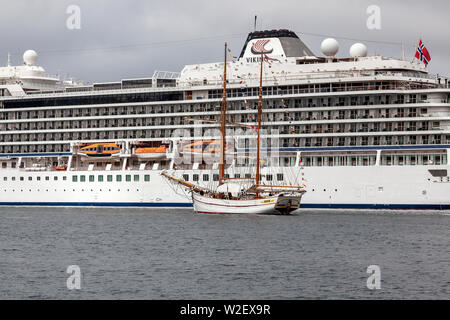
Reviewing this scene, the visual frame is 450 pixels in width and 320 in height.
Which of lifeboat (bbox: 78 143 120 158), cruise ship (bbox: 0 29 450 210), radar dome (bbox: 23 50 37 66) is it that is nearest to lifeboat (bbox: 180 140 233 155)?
cruise ship (bbox: 0 29 450 210)

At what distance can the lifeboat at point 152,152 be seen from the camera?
81.2m

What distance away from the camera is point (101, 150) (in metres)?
84.0

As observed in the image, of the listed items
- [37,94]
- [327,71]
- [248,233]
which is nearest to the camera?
[248,233]

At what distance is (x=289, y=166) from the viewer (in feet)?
249

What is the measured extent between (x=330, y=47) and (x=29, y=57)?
122ft

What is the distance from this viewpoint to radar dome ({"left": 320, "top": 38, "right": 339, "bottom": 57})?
79125mm

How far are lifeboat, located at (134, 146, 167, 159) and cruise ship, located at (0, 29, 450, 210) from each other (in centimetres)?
12

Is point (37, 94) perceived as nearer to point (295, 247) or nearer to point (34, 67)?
point (34, 67)

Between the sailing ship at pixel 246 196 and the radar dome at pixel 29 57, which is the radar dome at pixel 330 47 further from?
the radar dome at pixel 29 57

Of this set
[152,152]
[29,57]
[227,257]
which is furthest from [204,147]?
[227,257]

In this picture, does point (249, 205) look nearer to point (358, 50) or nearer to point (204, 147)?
point (204, 147)

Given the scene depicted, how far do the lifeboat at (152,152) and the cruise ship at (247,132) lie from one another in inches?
4.6
